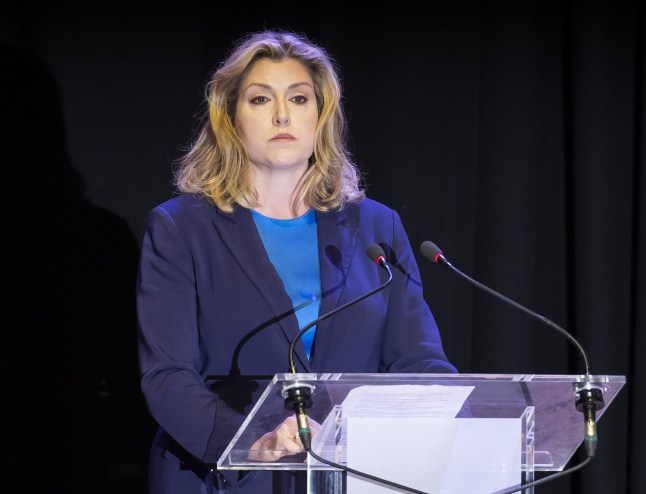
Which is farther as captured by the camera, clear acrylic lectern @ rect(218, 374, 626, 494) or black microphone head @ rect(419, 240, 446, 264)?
black microphone head @ rect(419, 240, 446, 264)

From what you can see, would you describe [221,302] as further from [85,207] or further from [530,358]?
[530,358]

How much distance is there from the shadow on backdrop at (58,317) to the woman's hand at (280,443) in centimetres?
179

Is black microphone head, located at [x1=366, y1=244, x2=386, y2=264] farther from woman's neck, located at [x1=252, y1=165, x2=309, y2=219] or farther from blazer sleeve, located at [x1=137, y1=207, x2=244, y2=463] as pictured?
woman's neck, located at [x1=252, y1=165, x2=309, y2=219]

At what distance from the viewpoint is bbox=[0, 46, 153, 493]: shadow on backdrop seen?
336 cm

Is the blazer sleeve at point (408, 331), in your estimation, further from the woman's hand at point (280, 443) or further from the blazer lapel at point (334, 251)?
the woman's hand at point (280, 443)

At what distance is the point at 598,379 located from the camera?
1694 mm

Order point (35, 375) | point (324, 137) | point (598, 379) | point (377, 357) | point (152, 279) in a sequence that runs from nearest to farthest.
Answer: point (598, 379) < point (152, 279) < point (377, 357) < point (324, 137) < point (35, 375)

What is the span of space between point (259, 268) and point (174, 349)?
331mm

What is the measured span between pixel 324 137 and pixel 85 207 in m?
1.01

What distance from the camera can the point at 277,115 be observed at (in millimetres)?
2697

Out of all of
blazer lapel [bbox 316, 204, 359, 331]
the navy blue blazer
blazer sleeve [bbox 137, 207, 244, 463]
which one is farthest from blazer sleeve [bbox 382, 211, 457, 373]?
blazer sleeve [bbox 137, 207, 244, 463]

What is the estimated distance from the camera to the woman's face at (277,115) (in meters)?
2.68

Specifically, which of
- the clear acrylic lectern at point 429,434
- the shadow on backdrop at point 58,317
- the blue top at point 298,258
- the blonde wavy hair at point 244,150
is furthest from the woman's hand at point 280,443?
the shadow on backdrop at point 58,317

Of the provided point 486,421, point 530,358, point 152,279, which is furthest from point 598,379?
point 530,358
